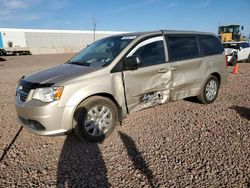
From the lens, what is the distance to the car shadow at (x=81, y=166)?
2.95 metres

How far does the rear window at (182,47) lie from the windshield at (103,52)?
917 millimetres

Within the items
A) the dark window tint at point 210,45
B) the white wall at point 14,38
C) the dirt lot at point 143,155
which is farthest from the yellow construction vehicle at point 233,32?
the white wall at point 14,38

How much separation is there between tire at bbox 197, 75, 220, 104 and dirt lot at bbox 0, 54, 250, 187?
599mm

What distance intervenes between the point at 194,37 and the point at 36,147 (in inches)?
164

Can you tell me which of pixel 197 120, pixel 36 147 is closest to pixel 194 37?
pixel 197 120

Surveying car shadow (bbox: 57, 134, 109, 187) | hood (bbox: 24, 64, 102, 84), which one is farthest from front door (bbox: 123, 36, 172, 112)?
car shadow (bbox: 57, 134, 109, 187)

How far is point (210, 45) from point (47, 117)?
4346mm

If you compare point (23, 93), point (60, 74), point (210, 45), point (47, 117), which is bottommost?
point (47, 117)

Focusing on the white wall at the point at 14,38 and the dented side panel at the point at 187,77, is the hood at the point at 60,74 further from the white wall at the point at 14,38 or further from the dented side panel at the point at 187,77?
the white wall at the point at 14,38

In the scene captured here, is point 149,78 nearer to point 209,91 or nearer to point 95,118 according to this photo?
point 95,118

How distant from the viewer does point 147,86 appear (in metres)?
4.50

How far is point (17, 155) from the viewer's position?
3686 mm

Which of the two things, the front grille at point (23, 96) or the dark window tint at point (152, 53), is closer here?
the front grille at point (23, 96)

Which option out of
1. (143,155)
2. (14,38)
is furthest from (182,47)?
(14,38)
